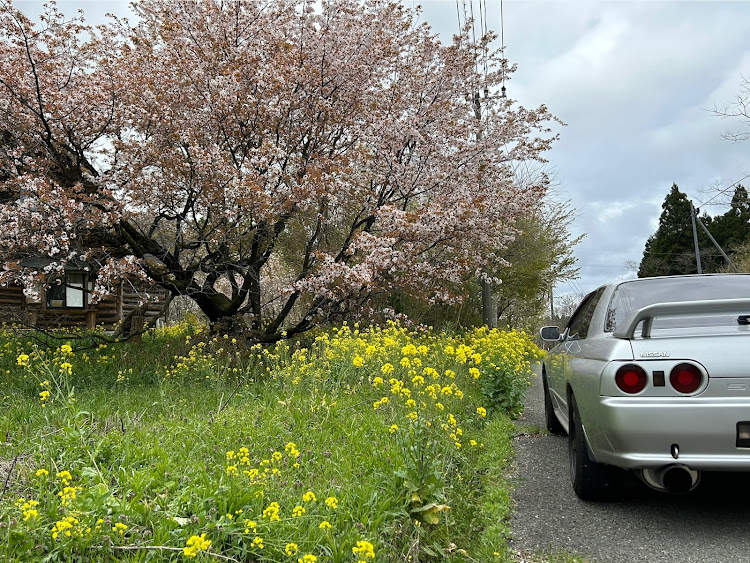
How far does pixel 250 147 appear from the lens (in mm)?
9898

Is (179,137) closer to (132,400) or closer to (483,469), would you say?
(132,400)

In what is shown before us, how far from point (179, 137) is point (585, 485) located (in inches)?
317

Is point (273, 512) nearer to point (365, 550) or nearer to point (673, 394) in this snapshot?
point (365, 550)

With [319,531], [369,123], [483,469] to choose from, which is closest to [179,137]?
[369,123]

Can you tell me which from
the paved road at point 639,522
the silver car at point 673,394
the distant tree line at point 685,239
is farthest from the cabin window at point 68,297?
the distant tree line at point 685,239

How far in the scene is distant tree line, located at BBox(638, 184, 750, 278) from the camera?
4381 centimetres

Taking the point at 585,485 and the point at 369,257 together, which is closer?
the point at 585,485

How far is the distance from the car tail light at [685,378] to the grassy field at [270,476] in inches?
50.7

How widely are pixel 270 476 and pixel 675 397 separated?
2223 mm

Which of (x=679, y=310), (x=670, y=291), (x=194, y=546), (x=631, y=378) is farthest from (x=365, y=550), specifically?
(x=670, y=291)

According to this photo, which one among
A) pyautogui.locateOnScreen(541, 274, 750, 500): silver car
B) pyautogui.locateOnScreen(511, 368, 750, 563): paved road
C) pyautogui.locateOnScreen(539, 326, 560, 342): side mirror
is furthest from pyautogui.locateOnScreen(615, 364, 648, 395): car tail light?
pyautogui.locateOnScreen(539, 326, 560, 342): side mirror

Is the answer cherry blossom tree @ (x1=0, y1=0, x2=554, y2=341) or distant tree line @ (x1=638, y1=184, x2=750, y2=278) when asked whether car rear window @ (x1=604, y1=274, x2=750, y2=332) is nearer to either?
cherry blossom tree @ (x1=0, y1=0, x2=554, y2=341)

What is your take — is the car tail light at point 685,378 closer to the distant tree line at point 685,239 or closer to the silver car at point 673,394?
the silver car at point 673,394

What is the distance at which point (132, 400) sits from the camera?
622 cm
